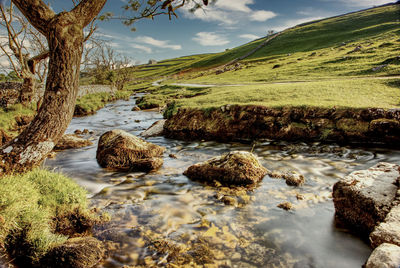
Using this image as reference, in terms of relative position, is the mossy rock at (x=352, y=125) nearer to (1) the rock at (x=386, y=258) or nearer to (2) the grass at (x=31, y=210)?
(1) the rock at (x=386, y=258)

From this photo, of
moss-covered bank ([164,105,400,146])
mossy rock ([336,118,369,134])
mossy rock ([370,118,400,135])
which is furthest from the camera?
mossy rock ([336,118,369,134])

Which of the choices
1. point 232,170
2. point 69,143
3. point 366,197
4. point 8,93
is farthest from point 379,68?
point 8,93

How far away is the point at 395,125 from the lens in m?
11.1

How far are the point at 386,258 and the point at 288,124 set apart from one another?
34.0ft

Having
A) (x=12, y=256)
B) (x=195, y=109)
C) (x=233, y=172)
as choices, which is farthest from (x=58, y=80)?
(x=195, y=109)

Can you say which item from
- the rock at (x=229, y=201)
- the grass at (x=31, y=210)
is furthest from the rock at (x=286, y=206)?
the grass at (x=31, y=210)

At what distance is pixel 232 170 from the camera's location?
820cm

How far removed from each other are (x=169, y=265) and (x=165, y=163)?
6304 mm

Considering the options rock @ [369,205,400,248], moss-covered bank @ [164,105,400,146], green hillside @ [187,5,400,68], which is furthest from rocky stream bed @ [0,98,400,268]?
green hillside @ [187,5,400,68]

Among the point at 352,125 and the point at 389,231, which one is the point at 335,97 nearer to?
the point at 352,125

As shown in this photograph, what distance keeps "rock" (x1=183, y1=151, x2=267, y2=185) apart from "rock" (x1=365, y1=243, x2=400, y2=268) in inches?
Result: 180

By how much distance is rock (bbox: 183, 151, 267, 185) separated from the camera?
8.12 metres

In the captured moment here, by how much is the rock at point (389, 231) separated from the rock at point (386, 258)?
0.51 metres

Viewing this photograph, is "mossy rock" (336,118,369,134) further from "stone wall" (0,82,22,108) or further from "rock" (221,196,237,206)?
"stone wall" (0,82,22,108)
